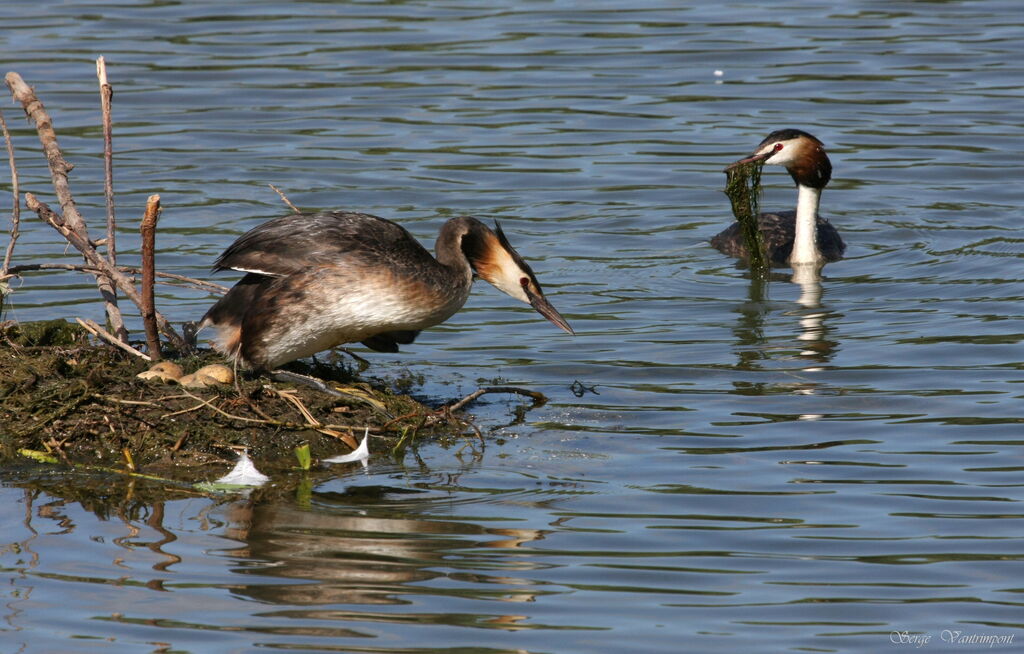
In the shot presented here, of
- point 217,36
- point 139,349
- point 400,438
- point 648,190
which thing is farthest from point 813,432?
point 217,36

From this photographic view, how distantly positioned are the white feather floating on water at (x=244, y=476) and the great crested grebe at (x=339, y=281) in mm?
640

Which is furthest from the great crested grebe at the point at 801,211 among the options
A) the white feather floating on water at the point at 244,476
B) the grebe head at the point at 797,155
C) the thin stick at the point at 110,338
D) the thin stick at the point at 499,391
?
the white feather floating on water at the point at 244,476

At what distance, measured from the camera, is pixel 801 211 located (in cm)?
1136

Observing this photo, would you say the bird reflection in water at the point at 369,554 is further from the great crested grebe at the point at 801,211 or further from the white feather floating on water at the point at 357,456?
the great crested grebe at the point at 801,211

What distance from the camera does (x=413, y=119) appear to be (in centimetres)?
1427

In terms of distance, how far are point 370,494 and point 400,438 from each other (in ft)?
1.79

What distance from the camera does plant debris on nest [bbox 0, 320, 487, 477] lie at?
22.7 ft

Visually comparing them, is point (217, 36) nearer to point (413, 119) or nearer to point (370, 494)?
point (413, 119)

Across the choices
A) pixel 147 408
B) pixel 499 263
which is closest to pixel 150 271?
pixel 147 408

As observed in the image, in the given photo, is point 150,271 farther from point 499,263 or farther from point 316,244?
point 499,263

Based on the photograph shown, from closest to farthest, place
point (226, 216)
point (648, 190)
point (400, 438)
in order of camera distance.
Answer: point (400, 438), point (226, 216), point (648, 190)

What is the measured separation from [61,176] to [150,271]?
85cm

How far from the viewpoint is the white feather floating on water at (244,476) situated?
22.0ft

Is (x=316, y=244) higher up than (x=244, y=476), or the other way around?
(x=316, y=244)
